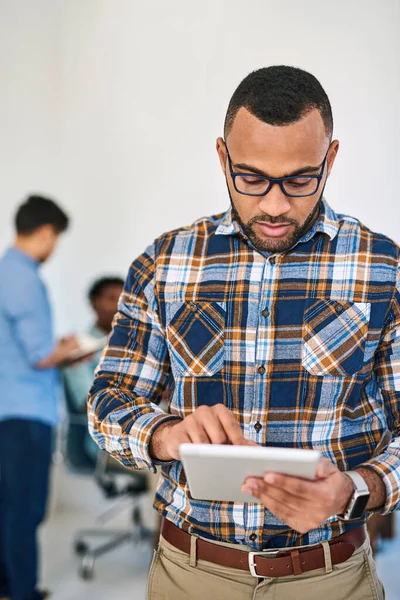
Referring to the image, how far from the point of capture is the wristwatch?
1.10 meters

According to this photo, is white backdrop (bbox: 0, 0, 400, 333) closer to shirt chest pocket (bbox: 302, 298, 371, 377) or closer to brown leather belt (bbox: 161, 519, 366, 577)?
shirt chest pocket (bbox: 302, 298, 371, 377)

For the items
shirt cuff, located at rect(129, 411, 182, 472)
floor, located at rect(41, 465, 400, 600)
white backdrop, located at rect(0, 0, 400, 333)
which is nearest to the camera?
shirt cuff, located at rect(129, 411, 182, 472)

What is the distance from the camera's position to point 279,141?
3.98ft

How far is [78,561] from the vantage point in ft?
11.8

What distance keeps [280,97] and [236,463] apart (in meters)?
0.61

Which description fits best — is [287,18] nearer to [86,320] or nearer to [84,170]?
[84,170]

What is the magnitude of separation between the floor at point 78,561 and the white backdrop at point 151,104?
103cm

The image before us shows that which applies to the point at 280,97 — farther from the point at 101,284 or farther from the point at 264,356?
the point at 101,284

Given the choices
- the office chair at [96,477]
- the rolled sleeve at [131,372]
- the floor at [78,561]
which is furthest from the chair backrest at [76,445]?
the rolled sleeve at [131,372]

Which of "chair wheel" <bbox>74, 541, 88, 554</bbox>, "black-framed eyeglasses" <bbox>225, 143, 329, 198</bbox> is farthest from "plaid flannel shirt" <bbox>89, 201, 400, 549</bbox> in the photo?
"chair wheel" <bbox>74, 541, 88, 554</bbox>

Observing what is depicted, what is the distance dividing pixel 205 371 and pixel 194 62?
171 cm

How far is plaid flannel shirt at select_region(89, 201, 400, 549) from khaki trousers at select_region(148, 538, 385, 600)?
0.19 ft

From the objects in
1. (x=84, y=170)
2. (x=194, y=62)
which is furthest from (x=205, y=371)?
(x=84, y=170)

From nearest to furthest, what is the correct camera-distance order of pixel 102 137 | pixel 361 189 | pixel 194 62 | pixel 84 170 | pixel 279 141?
pixel 279 141 < pixel 361 189 < pixel 194 62 < pixel 102 137 < pixel 84 170
